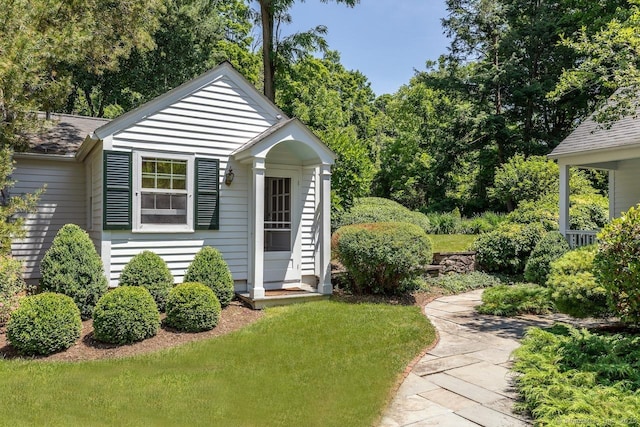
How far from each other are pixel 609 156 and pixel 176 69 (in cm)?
1707

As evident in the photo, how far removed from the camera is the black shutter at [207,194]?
8.19 meters

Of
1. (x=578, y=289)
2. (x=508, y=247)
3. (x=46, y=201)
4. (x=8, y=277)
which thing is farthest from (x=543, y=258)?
(x=46, y=201)

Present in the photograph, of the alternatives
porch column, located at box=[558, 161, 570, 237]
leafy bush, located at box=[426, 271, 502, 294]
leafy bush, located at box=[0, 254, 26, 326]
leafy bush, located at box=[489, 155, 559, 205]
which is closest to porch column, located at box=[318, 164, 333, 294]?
leafy bush, located at box=[426, 271, 502, 294]

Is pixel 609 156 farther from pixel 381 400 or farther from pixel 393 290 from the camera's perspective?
pixel 381 400

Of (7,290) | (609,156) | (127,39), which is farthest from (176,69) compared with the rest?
(609,156)

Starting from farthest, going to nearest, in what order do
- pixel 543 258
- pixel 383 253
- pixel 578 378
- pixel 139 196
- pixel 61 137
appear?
pixel 61 137, pixel 543 258, pixel 383 253, pixel 139 196, pixel 578 378

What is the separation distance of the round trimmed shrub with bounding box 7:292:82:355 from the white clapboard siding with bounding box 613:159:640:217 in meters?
12.7

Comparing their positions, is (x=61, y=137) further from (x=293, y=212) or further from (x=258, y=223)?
(x=293, y=212)

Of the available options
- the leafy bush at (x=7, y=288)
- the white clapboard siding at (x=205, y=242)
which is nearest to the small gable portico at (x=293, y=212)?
the white clapboard siding at (x=205, y=242)

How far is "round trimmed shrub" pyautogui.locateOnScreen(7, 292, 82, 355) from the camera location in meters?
5.44

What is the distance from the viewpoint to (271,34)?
1532cm

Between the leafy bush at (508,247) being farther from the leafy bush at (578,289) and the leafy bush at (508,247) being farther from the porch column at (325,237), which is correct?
the porch column at (325,237)

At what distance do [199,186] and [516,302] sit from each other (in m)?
6.24

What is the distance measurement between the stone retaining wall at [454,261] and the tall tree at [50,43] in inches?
364
